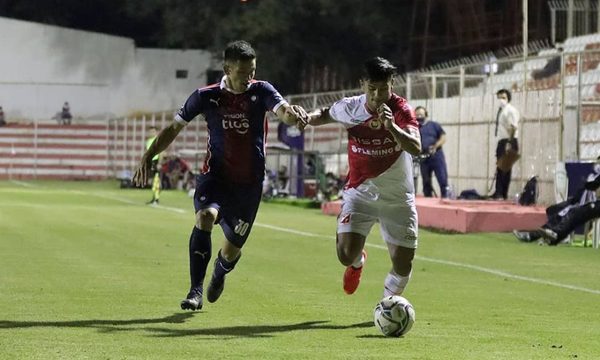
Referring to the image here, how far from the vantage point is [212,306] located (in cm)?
1220

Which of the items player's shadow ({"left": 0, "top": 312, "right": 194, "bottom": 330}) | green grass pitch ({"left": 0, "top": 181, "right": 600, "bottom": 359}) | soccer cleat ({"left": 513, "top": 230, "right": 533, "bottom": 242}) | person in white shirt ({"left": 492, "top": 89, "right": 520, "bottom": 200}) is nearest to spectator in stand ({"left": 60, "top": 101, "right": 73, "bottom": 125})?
person in white shirt ({"left": 492, "top": 89, "right": 520, "bottom": 200})

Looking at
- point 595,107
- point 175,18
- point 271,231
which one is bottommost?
point 271,231

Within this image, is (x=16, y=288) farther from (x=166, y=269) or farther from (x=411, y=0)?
(x=411, y=0)

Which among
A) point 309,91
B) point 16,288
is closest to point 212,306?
point 16,288

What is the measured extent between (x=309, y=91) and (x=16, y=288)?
48.4 meters

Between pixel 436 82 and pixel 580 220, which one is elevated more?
pixel 436 82

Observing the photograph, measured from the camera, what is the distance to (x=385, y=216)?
11430 mm

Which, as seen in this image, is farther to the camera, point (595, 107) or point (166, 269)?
point (595, 107)

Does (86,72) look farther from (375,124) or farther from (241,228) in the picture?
(375,124)

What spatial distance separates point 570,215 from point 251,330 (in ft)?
35.8

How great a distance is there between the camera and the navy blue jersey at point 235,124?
38.2ft

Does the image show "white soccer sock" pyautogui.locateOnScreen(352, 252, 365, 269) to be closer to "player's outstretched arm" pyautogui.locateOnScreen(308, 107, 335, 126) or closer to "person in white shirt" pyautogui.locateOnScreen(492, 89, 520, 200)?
"player's outstretched arm" pyautogui.locateOnScreen(308, 107, 335, 126)

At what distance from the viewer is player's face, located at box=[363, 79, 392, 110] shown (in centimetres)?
1092

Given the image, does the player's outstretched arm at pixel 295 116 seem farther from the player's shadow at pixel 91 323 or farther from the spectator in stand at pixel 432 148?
the spectator in stand at pixel 432 148
